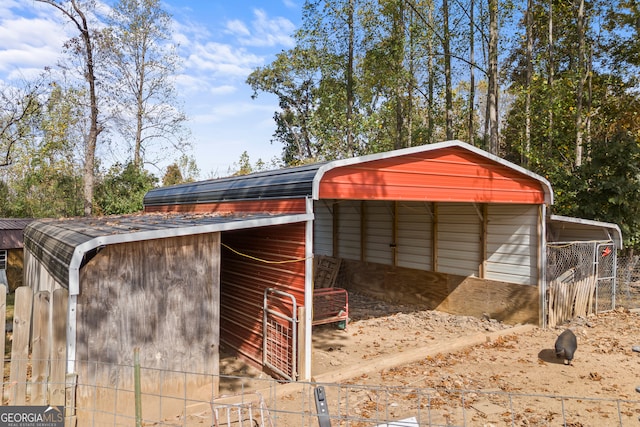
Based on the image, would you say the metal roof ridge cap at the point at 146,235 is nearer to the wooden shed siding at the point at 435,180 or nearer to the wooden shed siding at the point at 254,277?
the wooden shed siding at the point at 254,277

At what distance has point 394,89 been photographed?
24.3 meters

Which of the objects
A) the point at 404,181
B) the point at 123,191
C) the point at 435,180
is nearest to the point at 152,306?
the point at 404,181

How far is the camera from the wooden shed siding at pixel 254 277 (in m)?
7.04

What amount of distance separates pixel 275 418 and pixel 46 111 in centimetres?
2395

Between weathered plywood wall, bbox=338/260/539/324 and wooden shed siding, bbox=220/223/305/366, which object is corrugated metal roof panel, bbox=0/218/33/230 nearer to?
wooden shed siding, bbox=220/223/305/366

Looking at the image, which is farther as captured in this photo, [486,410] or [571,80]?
[571,80]

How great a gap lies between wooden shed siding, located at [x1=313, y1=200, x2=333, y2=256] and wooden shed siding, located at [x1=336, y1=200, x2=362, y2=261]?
45cm

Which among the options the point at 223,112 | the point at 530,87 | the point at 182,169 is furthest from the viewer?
the point at 182,169

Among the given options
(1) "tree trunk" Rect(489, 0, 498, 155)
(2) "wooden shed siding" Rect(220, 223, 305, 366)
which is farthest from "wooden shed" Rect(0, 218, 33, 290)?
(1) "tree trunk" Rect(489, 0, 498, 155)

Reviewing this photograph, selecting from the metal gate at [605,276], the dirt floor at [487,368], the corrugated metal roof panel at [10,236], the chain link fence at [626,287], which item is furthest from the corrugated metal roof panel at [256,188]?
the chain link fence at [626,287]

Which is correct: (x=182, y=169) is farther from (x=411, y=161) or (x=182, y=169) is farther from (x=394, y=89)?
(x=411, y=161)

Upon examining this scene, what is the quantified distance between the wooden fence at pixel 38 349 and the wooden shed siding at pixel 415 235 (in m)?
9.96

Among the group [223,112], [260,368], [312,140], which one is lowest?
[260,368]

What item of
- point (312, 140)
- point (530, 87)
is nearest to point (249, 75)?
point (312, 140)
